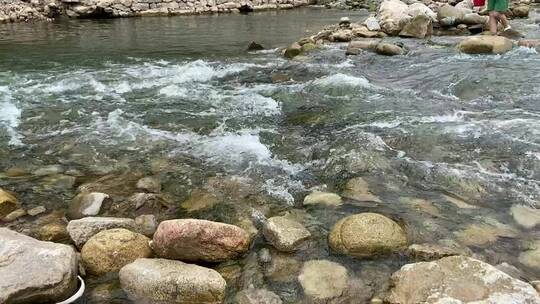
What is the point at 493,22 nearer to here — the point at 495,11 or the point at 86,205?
the point at 495,11

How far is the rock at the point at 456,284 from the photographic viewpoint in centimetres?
288

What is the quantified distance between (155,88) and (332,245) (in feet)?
20.4

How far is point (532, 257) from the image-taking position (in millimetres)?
3531

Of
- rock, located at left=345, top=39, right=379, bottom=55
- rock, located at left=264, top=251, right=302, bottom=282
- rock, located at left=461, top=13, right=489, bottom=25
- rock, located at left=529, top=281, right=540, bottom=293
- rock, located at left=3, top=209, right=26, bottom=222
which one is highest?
rock, located at left=461, top=13, right=489, bottom=25

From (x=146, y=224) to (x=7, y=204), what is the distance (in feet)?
4.63

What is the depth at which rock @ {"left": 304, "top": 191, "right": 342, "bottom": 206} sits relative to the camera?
4.47 metres

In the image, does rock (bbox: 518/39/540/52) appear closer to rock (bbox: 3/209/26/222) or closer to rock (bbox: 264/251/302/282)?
rock (bbox: 264/251/302/282)

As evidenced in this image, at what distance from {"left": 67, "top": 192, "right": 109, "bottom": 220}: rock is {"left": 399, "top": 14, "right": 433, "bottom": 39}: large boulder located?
A: 10808 millimetres

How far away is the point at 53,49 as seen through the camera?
572 inches

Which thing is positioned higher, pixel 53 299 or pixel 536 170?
pixel 536 170

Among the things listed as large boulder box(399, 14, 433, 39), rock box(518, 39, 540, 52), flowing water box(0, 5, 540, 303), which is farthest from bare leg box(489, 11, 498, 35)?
large boulder box(399, 14, 433, 39)

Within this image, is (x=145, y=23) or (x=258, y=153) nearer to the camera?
(x=258, y=153)

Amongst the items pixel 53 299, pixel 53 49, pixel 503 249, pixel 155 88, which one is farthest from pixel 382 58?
pixel 53 49

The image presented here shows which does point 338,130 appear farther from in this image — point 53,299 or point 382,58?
point 382,58
